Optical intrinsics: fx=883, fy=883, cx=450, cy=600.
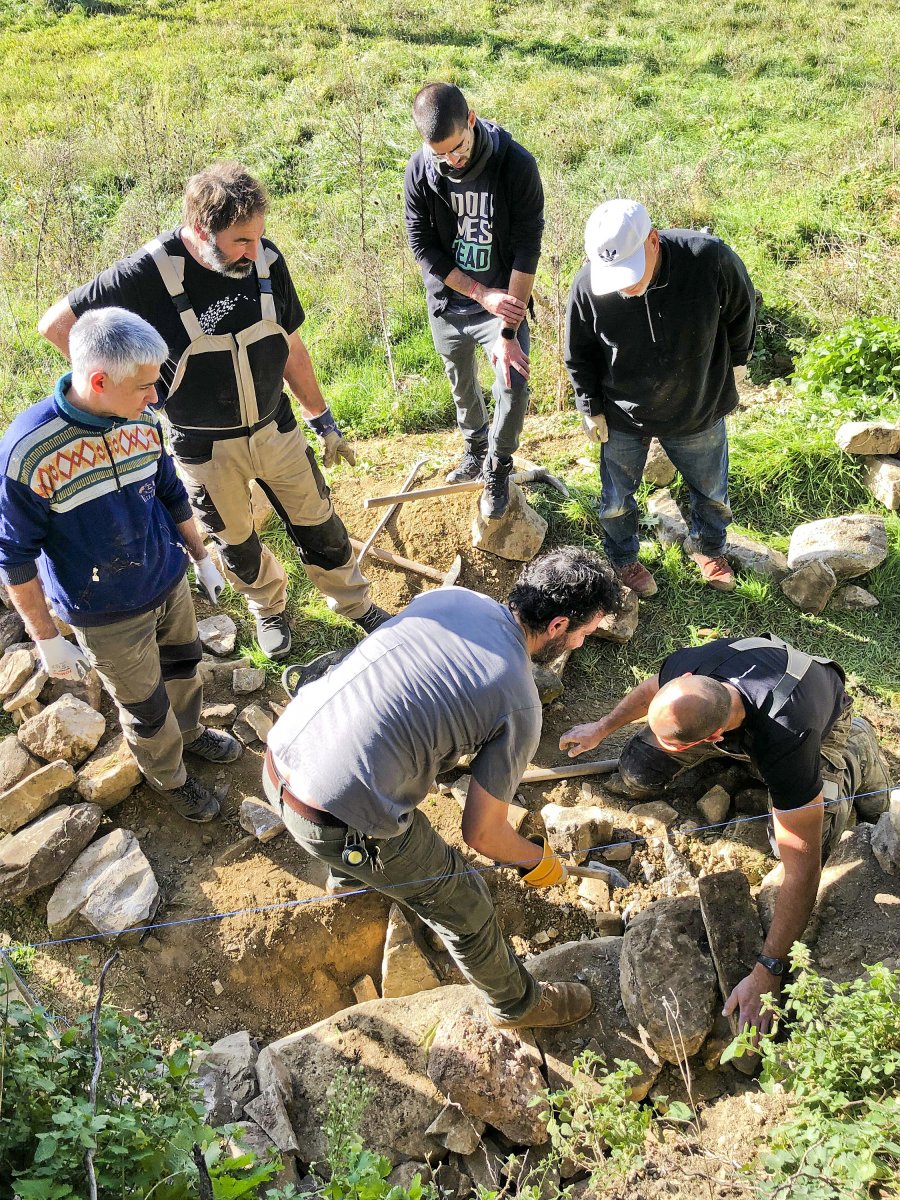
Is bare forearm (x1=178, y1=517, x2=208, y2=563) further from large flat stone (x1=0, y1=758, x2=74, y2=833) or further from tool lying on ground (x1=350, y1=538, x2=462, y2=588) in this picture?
tool lying on ground (x1=350, y1=538, x2=462, y2=588)

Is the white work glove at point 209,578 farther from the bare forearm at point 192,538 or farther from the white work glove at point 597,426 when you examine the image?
the white work glove at point 597,426

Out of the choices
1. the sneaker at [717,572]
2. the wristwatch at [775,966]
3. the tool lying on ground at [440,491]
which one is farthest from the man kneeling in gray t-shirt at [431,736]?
the tool lying on ground at [440,491]

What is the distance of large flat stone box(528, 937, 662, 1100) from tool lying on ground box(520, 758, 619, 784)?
791 mm

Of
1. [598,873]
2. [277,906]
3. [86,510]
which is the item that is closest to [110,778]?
[277,906]

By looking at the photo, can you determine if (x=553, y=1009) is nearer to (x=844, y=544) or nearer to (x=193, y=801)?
(x=193, y=801)

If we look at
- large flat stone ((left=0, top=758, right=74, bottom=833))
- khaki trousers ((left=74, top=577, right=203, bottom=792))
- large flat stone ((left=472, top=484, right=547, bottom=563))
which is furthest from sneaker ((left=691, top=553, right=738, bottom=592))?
large flat stone ((left=0, top=758, right=74, bottom=833))

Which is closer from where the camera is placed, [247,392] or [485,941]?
[485,941]

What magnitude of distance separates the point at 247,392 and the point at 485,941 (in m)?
2.46

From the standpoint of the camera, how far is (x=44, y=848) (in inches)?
147

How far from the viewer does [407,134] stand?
429 inches

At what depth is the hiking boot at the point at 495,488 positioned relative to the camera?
4923mm

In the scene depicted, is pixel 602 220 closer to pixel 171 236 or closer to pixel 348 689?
pixel 171 236

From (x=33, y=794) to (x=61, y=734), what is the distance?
0.30 metres

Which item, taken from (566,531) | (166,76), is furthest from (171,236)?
(166,76)
